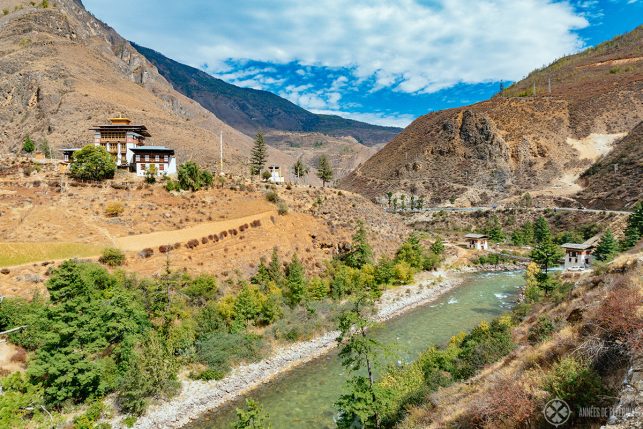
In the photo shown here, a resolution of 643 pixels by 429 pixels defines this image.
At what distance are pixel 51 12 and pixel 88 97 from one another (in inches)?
1573

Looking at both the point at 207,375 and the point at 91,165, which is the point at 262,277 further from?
the point at 91,165

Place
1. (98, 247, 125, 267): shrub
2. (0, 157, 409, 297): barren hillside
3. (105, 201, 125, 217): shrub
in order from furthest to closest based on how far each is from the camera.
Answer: (105, 201, 125, 217): shrub → (0, 157, 409, 297): barren hillside → (98, 247, 125, 267): shrub

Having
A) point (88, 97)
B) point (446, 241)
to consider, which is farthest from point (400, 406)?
point (88, 97)

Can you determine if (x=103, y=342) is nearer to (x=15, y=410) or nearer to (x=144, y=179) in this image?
(x=15, y=410)

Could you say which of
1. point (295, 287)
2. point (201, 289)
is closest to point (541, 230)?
point (295, 287)

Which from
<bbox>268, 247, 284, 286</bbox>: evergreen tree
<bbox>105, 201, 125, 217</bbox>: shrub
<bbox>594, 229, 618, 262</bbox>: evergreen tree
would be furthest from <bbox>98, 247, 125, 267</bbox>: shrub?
<bbox>594, 229, 618, 262</bbox>: evergreen tree

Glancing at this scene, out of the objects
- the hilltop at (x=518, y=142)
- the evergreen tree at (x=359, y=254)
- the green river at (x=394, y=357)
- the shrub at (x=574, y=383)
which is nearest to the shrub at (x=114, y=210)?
the green river at (x=394, y=357)

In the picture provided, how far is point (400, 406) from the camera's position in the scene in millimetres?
16391

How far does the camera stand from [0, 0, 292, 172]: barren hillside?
7544 cm

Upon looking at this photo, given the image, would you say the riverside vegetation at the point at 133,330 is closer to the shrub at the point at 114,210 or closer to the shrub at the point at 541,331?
the shrub at the point at 114,210
